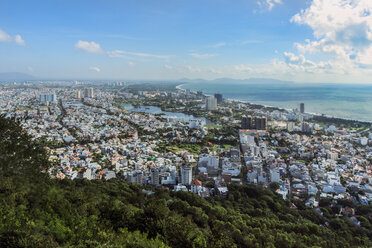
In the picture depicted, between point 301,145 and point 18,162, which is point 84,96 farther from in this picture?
point 18,162

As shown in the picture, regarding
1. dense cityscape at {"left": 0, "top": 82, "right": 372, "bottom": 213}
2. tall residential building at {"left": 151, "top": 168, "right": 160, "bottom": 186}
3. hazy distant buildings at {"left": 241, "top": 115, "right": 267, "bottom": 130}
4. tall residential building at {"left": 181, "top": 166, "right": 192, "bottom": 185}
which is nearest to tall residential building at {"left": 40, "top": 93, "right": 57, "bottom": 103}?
dense cityscape at {"left": 0, "top": 82, "right": 372, "bottom": 213}

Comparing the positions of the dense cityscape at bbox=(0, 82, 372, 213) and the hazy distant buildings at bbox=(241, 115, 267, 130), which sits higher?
the hazy distant buildings at bbox=(241, 115, 267, 130)

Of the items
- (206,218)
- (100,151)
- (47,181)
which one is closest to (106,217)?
(47,181)

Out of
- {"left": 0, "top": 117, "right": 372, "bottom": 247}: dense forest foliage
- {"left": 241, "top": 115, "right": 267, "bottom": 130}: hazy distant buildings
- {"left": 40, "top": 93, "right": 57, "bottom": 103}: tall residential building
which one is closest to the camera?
{"left": 0, "top": 117, "right": 372, "bottom": 247}: dense forest foliage

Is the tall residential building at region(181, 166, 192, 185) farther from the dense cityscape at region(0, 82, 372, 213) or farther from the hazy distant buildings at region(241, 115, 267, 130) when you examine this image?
the hazy distant buildings at region(241, 115, 267, 130)

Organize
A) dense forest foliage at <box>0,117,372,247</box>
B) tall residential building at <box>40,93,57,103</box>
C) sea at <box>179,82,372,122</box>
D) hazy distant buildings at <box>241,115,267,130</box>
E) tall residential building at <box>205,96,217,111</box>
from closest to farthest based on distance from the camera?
dense forest foliage at <box>0,117,372,247</box> < hazy distant buildings at <box>241,115,267,130</box> < sea at <box>179,82,372,122</box> < tall residential building at <box>205,96,217,111</box> < tall residential building at <box>40,93,57,103</box>

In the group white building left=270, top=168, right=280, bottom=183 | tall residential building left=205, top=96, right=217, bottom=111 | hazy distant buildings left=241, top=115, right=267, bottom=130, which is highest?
tall residential building left=205, top=96, right=217, bottom=111

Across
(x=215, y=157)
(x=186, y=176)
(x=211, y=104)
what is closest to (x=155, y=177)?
(x=186, y=176)

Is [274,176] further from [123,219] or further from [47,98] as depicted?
[47,98]

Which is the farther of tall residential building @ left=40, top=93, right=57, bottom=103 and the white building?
tall residential building @ left=40, top=93, right=57, bottom=103
